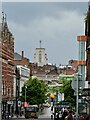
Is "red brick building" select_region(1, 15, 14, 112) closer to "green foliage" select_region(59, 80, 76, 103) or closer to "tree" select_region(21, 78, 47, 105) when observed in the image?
"green foliage" select_region(59, 80, 76, 103)

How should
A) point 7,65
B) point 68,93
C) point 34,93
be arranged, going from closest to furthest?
point 68,93 < point 7,65 < point 34,93

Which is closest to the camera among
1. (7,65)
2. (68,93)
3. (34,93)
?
(68,93)

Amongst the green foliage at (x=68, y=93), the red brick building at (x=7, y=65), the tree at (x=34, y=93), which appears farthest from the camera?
the tree at (x=34, y=93)

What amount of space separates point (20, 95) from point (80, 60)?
4798 cm

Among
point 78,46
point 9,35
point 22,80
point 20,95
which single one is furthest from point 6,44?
point 22,80

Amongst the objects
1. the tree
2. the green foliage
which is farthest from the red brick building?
the tree

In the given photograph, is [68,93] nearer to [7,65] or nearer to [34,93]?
[7,65]

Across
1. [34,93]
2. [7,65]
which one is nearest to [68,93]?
[7,65]

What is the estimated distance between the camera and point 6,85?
10362 cm

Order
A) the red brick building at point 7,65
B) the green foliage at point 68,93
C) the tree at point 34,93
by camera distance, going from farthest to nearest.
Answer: the tree at point 34,93, the red brick building at point 7,65, the green foliage at point 68,93

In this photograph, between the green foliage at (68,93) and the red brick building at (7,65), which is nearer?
the green foliage at (68,93)

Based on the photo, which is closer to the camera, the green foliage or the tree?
the green foliage

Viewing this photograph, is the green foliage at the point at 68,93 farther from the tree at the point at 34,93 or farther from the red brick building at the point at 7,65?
the tree at the point at 34,93

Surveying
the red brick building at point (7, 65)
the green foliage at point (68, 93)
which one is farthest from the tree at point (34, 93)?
the green foliage at point (68, 93)
